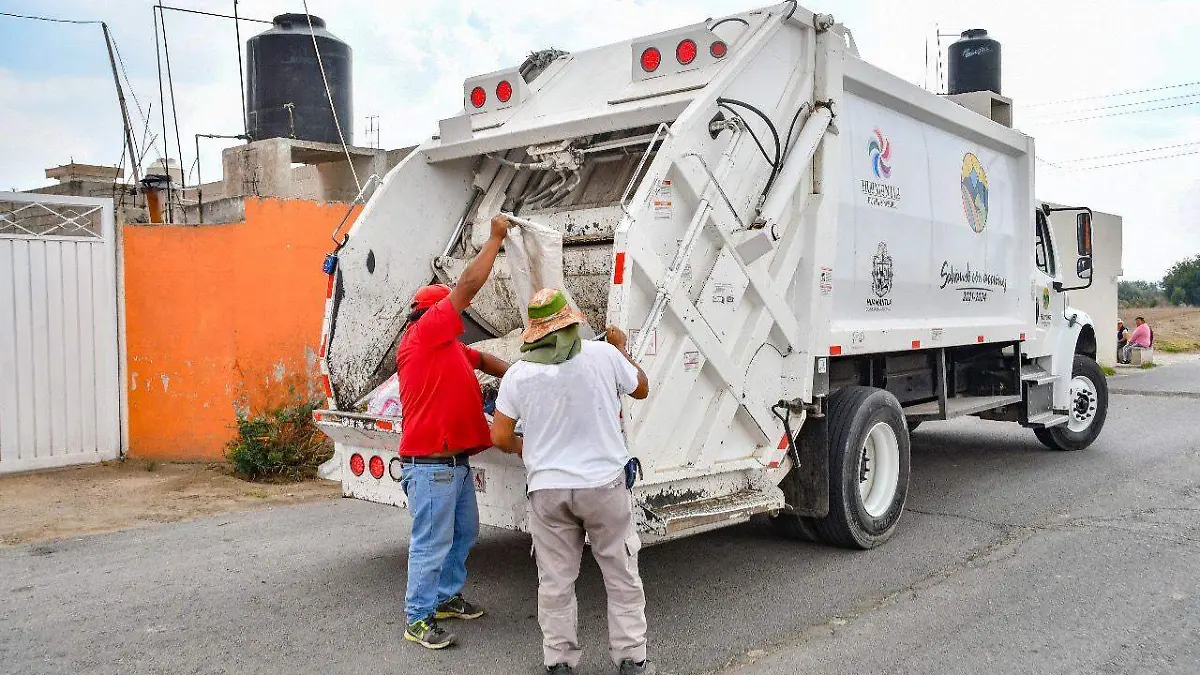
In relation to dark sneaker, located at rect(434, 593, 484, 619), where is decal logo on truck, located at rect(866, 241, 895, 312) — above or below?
above

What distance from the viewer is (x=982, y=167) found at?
293 inches

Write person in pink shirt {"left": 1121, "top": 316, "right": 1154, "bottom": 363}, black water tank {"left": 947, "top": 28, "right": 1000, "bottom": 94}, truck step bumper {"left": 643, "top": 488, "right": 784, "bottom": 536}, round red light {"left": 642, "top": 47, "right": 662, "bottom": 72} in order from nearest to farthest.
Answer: truck step bumper {"left": 643, "top": 488, "right": 784, "bottom": 536} < round red light {"left": 642, "top": 47, "right": 662, "bottom": 72} < black water tank {"left": 947, "top": 28, "right": 1000, "bottom": 94} < person in pink shirt {"left": 1121, "top": 316, "right": 1154, "bottom": 363}

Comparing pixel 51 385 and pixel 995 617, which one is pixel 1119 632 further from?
pixel 51 385

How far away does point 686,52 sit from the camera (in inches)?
193

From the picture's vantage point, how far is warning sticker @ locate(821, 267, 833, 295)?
5309 mm

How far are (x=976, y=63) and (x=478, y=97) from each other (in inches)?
413

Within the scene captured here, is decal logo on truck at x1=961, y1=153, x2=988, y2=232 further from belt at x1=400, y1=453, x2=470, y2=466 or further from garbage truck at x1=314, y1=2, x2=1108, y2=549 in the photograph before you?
belt at x1=400, y1=453, x2=470, y2=466

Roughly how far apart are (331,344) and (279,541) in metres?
1.62

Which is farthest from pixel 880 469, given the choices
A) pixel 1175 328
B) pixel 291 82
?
pixel 1175 328

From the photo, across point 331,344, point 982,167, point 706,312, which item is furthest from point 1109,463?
point 331,344

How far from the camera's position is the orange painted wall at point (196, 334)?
8.30 meters

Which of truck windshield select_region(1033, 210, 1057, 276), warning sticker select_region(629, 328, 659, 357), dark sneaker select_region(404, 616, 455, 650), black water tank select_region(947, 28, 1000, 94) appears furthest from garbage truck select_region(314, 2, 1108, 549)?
black water tank select_region(947, 28, 1000, 94)

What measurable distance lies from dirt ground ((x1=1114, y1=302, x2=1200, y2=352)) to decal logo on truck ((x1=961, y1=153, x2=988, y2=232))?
23.7 m

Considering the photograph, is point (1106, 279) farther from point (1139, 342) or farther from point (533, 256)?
point (533, 256)
